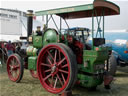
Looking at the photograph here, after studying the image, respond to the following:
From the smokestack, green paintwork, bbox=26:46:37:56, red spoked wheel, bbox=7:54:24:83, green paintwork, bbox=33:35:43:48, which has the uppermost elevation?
the smokestack

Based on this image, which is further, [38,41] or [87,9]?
[38,41]

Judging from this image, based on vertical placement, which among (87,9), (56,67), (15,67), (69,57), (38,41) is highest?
(87,9)

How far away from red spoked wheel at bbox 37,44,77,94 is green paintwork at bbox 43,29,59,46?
0.23 meters

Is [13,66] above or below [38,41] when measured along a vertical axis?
below

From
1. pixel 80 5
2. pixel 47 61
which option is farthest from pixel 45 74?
pixel 80 5

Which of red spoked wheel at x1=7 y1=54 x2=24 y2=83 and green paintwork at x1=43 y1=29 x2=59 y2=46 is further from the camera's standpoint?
red spoked wheel at x1=7 y1=54 x2=24 y2=83

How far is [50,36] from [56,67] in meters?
0.78

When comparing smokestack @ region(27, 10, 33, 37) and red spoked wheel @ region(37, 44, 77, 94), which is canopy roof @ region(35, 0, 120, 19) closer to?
red spoked wheel @ region(37, 44, 77, 94)

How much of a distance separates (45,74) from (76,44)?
3.26 ft

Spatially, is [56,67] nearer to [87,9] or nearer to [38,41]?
[38,41]

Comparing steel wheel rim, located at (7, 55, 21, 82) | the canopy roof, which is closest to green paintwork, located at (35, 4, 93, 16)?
the canopy roof

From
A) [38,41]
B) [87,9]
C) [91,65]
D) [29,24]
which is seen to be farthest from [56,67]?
[29,24]

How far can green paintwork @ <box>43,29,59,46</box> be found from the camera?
12.1 feet

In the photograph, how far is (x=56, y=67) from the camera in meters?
3.40
